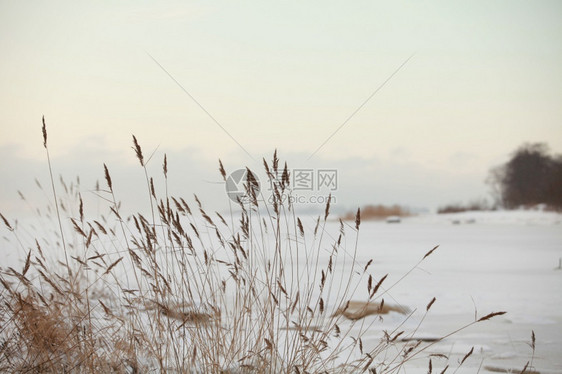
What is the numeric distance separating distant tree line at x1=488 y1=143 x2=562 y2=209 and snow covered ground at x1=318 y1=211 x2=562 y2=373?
13.4 m

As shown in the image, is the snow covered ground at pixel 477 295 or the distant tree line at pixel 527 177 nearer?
the snow covered ground at pixel 477 295

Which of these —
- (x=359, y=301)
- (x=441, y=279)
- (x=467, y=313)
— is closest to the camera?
(x=467, y=313)

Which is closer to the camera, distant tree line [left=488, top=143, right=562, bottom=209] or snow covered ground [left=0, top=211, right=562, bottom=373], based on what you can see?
snow covered ground [left=0, top=211, right=562, bottom=373]

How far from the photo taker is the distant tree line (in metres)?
24.5

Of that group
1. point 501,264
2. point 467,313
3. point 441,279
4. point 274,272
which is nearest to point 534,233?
point 501,264

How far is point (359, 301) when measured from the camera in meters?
4.83

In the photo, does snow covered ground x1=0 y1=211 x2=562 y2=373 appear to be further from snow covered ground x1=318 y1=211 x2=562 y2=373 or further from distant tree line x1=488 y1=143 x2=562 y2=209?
distant tree line x1=488 y1=143 x2=562 y2=209

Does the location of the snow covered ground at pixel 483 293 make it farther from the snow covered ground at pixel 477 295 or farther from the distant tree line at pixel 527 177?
the distant tree line at pixel 527 177

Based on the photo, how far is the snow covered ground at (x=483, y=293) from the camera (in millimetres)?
3406

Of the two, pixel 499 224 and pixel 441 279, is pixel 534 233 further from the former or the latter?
pixel 441 279

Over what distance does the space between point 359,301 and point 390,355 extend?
58.1 inches

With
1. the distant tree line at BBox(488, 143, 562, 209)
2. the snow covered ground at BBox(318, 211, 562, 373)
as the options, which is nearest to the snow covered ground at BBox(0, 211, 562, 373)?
the snow covered ground at BBox(318, 211, 562, 373)

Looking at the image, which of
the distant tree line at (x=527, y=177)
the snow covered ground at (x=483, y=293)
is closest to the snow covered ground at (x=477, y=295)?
the snow covered ground at (x=483, y=293)

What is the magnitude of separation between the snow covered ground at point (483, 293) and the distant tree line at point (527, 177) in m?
13.4
